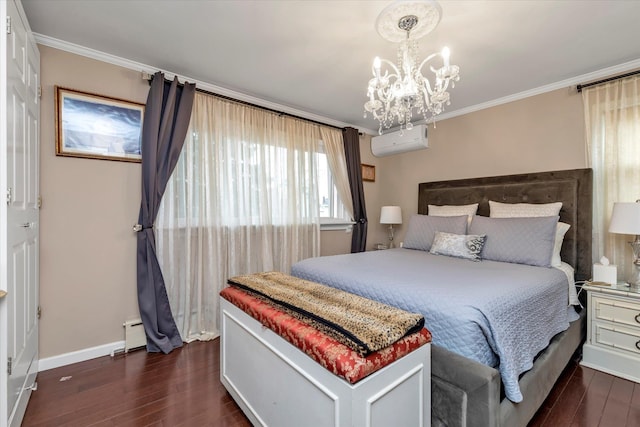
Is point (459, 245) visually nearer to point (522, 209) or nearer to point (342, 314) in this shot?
point (522, 209)

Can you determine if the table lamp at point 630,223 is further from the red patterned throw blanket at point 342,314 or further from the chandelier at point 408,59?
the red patterned throw blanket at point 342,314

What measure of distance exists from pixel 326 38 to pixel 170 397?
8.79 ft

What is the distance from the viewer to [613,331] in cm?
210

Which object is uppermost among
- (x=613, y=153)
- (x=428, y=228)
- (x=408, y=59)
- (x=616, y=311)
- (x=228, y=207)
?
(x=408, y=59)

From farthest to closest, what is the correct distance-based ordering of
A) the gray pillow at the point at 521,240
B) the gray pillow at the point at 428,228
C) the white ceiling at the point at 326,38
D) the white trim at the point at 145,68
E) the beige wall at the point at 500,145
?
1. the gray pillow at the point at 428,228
2. the beige wall at the point at 500,145
3. the gray pillow at the point at 521,240
4. the white trim at the point at 145,68
5. the white ceiling at the point at 326,38

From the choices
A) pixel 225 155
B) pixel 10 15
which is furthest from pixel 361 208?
pixel 10 15

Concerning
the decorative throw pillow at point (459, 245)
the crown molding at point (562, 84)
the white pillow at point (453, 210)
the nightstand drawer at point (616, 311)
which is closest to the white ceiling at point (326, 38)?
the crown molding at point (562, 84)

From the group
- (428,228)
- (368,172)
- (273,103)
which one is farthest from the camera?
(368,172)

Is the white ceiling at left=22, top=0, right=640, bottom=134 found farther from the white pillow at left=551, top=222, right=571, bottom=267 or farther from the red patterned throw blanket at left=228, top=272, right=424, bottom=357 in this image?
the red patterned throw blanket at left=228, top=272, right=424, bottom=357

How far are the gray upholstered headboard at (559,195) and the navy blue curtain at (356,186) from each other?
1222mm

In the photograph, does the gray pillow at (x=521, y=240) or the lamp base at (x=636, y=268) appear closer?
the lamp base at (x=636, y=268)

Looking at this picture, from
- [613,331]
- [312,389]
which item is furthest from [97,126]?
[613,331]

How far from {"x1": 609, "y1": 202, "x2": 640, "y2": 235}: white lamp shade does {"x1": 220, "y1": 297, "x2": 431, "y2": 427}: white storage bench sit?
6.81 feet

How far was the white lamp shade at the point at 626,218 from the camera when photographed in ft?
6.82
